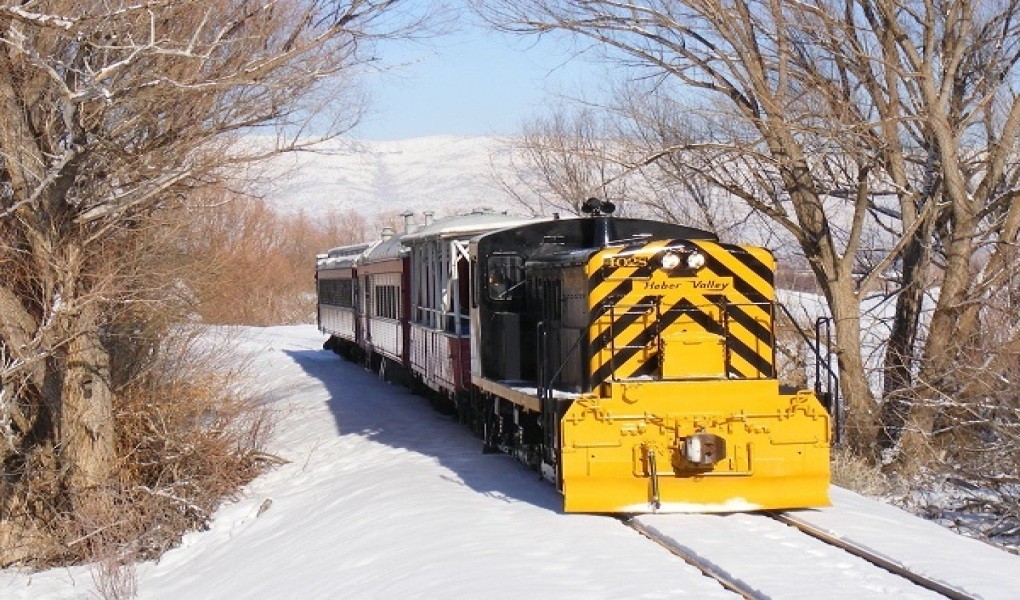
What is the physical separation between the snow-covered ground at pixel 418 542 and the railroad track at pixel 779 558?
0.04 meters

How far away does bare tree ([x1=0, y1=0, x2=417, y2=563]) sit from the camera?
13750 millimetres

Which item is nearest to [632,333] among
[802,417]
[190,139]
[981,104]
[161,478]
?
[802,417]

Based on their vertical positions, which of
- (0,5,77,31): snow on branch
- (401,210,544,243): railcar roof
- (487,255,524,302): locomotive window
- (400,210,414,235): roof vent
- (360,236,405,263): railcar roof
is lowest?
(487,255,524,302): locomotive window

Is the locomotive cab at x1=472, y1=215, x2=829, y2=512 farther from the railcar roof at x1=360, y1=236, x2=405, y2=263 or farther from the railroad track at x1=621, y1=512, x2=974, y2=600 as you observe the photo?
the railcar roof at x1=360, y1=236, x2=405, y2=263

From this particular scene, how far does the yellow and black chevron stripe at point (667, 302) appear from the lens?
10305mm

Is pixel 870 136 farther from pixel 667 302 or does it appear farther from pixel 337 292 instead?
pixel 337 292

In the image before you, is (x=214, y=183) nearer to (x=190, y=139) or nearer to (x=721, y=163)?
(x=190, y=139)

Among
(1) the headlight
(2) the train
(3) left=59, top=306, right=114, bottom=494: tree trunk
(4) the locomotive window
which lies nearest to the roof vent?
(3) left=59, top=306, right=114, bottom=494: tree trunk

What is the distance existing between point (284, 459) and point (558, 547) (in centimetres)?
961

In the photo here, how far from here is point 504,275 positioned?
12898 millimetres

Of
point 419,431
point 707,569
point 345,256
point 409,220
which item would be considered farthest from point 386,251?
point 707,569

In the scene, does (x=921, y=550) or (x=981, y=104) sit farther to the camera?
→ (x=981, y=104)

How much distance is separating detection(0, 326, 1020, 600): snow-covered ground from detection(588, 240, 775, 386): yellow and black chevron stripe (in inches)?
54.6

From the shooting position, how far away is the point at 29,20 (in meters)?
10.8
